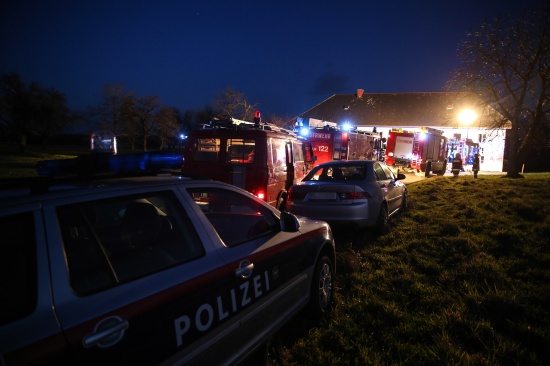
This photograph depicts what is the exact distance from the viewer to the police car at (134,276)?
145 centimetres

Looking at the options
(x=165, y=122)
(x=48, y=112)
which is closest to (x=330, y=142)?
(x=165, y=122)

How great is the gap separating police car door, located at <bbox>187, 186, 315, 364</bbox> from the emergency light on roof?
342mm

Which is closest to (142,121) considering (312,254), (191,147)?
(191,147)

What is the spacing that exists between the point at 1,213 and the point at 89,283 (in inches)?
19.7

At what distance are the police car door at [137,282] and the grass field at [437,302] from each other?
124cm

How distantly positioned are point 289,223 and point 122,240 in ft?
4.37

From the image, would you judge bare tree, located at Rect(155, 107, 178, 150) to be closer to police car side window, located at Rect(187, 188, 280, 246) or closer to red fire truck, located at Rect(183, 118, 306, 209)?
red fire truck, located at Rect(183, 118, 306, 209)

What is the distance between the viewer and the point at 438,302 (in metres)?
3.78

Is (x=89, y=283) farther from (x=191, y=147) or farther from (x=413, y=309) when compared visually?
(x=191, y=147)

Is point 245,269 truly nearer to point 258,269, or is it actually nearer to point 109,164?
point 258,269

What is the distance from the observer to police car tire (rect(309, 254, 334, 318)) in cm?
346

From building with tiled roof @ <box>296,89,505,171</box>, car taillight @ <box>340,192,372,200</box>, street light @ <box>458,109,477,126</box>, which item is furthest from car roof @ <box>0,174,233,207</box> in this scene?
building with tiled roof @ <box>296,89,505,171</box>

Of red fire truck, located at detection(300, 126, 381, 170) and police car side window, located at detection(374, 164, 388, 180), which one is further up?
red fire truck, located at detection(300, 126, 381, 170)

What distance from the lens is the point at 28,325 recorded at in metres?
1.35
